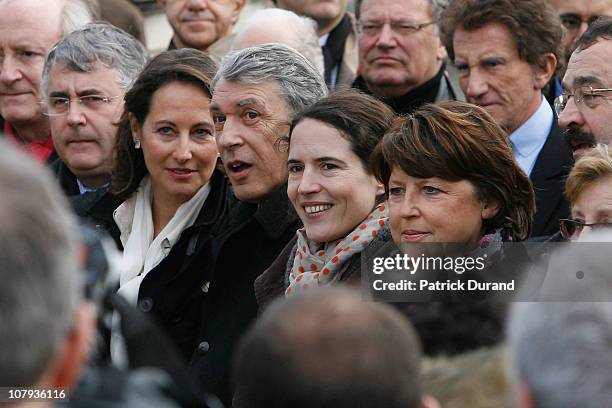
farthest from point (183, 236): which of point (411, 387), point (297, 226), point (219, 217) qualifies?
point (411, 387)

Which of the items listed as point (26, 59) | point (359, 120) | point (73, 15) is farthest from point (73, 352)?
point (73, 15)

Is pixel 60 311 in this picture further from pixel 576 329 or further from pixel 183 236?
pixel 183 236

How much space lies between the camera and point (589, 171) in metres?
4.12

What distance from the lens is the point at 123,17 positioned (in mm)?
7480

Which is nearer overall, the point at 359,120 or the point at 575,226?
the point at 575,226

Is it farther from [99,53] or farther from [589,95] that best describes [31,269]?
[99,53]

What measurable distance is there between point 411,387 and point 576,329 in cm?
30

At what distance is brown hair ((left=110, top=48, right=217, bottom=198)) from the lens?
218 inches

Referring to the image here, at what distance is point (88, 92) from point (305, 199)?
1.90 m

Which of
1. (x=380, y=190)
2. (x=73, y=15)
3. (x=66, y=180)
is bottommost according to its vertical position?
(x=66, y=180)

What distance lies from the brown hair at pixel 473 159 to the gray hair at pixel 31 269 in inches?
101

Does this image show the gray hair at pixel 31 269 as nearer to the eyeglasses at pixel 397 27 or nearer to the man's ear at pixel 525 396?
the man's ear at pixel 525 396

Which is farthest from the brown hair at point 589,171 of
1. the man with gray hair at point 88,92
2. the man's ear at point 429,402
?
the man with gray hair at point 88,92

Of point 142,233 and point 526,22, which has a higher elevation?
point 526,22
